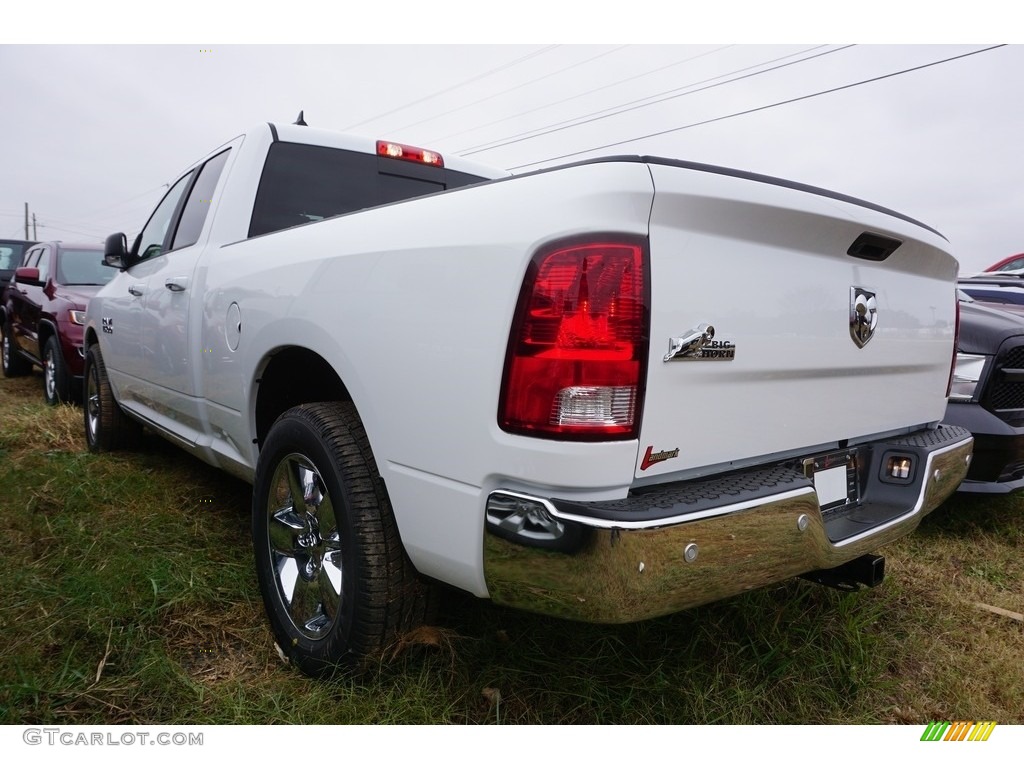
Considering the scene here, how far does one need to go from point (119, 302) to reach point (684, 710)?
366 centimetres

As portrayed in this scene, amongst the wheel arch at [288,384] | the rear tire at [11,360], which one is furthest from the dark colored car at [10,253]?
the wheel arch at [288,384]

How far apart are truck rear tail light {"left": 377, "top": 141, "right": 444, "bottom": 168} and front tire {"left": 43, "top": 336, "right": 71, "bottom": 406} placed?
4296 mm

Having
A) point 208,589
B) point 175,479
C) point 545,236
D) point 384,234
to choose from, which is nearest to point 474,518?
point 545,236

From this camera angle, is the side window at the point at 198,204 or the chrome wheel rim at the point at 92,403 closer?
the side window at the point at 198,204

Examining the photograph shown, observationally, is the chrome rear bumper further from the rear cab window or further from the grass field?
Result: the rear cab window

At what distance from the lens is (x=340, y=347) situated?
200 cm

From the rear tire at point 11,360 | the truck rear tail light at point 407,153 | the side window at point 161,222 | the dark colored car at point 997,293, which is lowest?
the rear tire at point 11,360

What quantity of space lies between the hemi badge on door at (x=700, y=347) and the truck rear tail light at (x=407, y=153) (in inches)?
88.0

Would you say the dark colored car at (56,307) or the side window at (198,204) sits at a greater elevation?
the side window at (198,204)

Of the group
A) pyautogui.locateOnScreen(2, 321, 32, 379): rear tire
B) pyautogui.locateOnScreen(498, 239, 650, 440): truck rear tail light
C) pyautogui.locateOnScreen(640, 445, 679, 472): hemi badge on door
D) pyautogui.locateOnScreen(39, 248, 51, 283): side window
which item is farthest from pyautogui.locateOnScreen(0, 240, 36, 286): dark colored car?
pyautogui.locateOnScreen(640, 445, 679, 472): hemi badge on door

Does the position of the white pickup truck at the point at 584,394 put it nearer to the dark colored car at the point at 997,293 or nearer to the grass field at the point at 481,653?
the grass field at the point at 481,653

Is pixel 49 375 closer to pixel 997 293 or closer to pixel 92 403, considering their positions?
pixel 92 403

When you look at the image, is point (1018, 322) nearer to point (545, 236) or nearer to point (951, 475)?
point (951, 475)

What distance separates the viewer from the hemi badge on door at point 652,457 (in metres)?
1.56
